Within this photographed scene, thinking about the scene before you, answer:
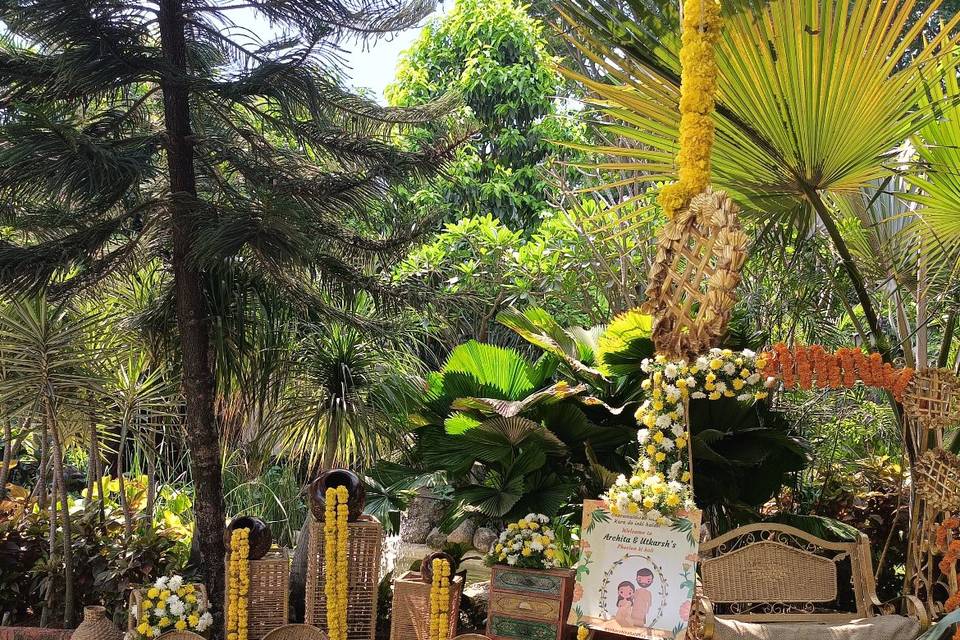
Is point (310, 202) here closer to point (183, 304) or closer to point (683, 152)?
point (183, 304)

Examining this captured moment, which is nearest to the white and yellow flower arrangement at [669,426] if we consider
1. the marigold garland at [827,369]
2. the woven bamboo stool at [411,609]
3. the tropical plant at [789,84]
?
the marigold garland at [827,369]

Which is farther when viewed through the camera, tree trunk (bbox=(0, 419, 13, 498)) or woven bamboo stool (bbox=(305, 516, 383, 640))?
tree trunk (bbox=(0, 419, 13, 498))

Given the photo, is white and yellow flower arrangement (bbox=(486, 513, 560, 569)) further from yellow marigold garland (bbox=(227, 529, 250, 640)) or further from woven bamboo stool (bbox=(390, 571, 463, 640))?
yellow marigold garland (bbox=(227, 529, 250, 640))

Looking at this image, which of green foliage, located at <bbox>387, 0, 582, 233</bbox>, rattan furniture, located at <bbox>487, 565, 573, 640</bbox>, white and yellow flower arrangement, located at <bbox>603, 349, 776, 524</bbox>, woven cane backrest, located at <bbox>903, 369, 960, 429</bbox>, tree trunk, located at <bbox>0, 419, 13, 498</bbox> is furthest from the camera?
green foliage, located at <bbox>387, 0, 582, 233</bbox>

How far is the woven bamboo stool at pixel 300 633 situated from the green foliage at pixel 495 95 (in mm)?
5029

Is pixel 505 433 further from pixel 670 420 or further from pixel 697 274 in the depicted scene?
pixel 697 274

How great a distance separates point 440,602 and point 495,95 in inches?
247

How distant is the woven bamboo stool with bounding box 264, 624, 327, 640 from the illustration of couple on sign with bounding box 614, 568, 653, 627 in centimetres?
Answer: 158

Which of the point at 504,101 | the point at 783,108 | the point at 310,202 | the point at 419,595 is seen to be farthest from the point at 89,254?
the point at 504,101

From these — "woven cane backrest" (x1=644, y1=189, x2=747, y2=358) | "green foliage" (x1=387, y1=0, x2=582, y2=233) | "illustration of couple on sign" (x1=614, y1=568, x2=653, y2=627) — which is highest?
"green foliage" (x1=387, y1=0, x2=582, y2=233)

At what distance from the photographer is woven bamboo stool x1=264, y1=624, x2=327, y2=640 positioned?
12.9 feet

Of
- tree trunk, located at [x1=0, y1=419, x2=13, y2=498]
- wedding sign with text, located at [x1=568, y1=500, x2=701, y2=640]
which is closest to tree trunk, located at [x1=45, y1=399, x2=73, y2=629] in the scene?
tree trunk, located at [x1=0, y1=419, x2=13, y2=498]

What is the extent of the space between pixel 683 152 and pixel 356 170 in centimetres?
228

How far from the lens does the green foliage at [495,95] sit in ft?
28.0
